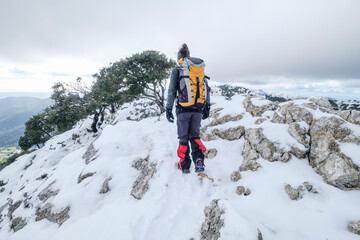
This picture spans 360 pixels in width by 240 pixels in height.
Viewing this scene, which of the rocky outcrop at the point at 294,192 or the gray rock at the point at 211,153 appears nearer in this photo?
the rocky outcrop at the point at 294,192

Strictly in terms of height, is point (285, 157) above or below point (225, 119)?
below

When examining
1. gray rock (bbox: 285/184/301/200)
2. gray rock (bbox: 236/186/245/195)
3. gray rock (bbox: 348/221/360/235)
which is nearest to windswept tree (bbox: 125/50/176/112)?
gray rock (bbox: 236/186/245/195)

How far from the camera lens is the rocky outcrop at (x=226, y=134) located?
8062 mm

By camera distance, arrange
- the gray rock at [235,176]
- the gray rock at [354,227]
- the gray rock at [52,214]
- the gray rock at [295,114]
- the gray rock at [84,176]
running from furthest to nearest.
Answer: the gray rock at [295,114] → the gray rock at [84,176] → the gray rock at [235,176] → the gray rock at [52,214] → the gray rock at [354,227]

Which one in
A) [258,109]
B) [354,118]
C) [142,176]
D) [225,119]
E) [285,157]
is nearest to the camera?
[285,157]

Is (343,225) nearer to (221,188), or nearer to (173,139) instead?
(221,188)

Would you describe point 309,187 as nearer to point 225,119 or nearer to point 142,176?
point 225,119

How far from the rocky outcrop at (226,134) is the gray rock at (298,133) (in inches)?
84.2

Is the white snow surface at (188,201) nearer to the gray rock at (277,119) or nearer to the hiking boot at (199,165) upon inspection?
the hiking boot at (199,165)

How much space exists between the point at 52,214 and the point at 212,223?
6346mm

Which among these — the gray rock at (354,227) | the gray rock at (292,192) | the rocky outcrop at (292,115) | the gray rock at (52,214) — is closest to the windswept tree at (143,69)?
the rocky outcrop at (292,115)

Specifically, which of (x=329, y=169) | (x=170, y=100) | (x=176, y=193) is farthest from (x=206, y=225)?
(x=329, y=169)

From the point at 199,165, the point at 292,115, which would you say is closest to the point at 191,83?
the point at 199,165

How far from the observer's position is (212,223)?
3.96 metres
